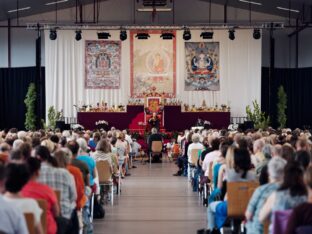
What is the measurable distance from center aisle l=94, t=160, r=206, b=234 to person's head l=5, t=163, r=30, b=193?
3.85m

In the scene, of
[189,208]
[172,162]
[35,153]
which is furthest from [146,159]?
[35,153]

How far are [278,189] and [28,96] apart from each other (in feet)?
71.6

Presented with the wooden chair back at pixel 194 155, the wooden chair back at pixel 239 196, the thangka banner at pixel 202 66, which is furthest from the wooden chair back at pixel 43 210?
the thangka banner at pixel 202 66

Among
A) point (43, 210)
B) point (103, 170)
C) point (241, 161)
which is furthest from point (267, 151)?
point (43, 210)

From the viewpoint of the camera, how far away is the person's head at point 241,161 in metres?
6.62

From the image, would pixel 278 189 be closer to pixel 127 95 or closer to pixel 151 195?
pixel 151 195

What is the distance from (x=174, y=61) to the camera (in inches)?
1049

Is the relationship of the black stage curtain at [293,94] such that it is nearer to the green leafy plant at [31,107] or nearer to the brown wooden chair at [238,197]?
the green leafy plant at [31,107]

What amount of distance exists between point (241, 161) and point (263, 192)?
58.0 inches

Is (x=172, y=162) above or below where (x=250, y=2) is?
below

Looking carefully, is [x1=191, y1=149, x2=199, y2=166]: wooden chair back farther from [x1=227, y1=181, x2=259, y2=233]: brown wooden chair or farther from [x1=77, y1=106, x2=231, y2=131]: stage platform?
[x1=77, y1=106, x2=231, y2=131]: stage platform

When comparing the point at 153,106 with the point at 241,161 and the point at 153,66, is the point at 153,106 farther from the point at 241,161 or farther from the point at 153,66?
the point at 241,161

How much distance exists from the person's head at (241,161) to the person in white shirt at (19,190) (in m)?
2.64

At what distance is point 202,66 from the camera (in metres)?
26.7
